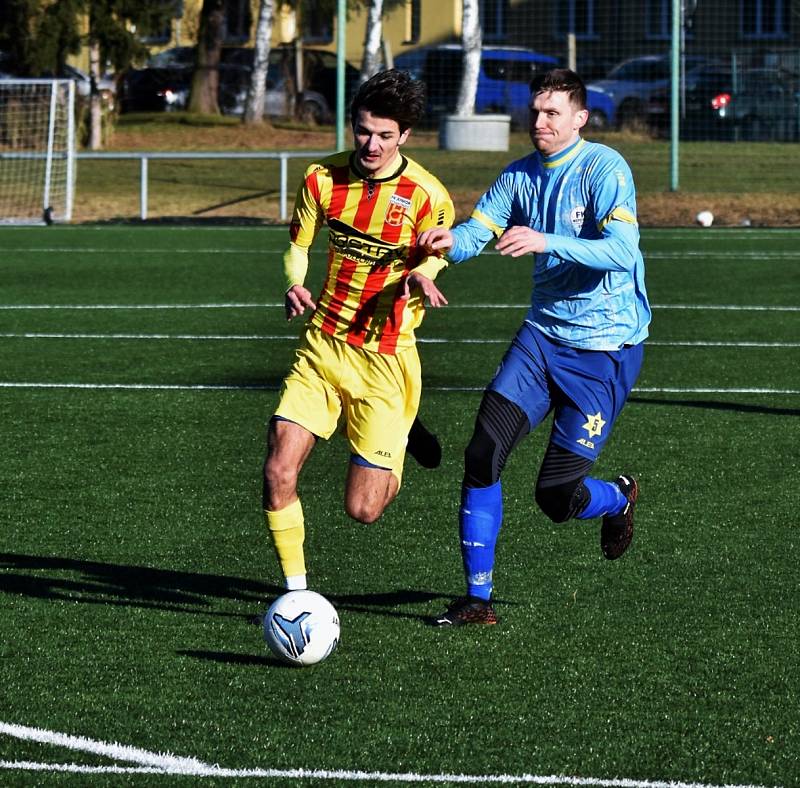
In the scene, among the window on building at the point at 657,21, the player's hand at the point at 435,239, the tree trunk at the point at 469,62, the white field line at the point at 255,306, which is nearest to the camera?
the player's hand at the point at 435,239

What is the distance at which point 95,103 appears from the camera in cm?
3180

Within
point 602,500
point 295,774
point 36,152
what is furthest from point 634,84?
point 295,774

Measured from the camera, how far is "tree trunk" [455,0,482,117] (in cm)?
3198

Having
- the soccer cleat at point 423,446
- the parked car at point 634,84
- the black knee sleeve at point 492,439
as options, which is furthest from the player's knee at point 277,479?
the parked car at point 634,84

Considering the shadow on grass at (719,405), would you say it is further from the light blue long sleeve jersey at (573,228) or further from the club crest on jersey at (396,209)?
the club crest on jersey at (396,209)

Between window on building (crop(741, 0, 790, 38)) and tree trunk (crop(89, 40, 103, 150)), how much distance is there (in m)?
14.2

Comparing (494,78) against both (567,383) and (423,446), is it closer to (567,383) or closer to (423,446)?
(423,446)

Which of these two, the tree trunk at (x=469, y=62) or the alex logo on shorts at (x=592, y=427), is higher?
the tree trunk at (x=469, y=62)

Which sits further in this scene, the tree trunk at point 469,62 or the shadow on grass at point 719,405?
the tree trunk at point 469,62

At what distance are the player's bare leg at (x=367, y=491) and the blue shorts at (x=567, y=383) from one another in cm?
51

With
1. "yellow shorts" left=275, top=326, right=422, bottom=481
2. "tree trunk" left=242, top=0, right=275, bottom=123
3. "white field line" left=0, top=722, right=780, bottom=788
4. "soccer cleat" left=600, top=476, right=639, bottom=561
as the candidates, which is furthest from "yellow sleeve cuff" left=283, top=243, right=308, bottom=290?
"tree trunk" left=242, top=0, right=275, bottom=123

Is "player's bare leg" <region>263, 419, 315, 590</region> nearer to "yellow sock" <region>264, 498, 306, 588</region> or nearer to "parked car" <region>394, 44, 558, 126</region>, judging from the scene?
"yellow sock" <region>264, 498, 306, 588</region>

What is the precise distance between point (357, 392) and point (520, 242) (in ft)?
3.25

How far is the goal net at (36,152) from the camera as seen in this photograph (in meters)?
26.0
